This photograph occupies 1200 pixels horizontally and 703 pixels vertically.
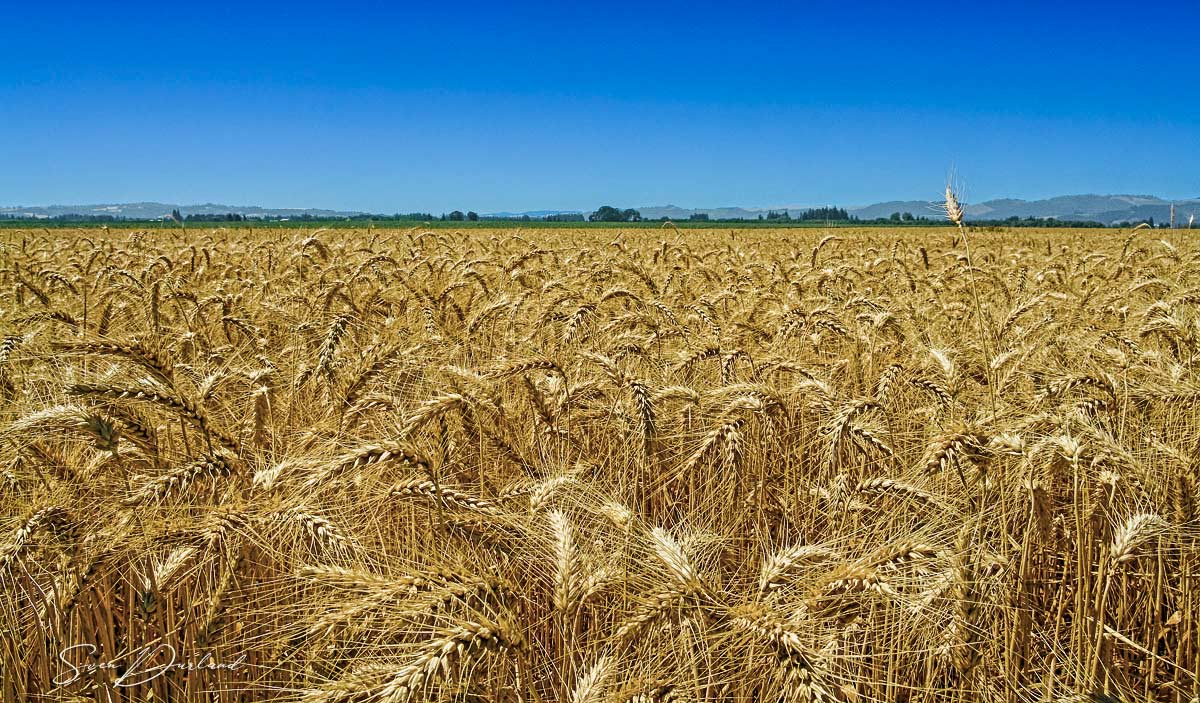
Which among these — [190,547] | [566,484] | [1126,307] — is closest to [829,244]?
[1126,307]

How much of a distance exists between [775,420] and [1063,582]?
1.07 metres

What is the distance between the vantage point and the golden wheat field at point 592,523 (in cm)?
163

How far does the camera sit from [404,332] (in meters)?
4.37

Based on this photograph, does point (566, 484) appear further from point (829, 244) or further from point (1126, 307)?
point (829, 244)
